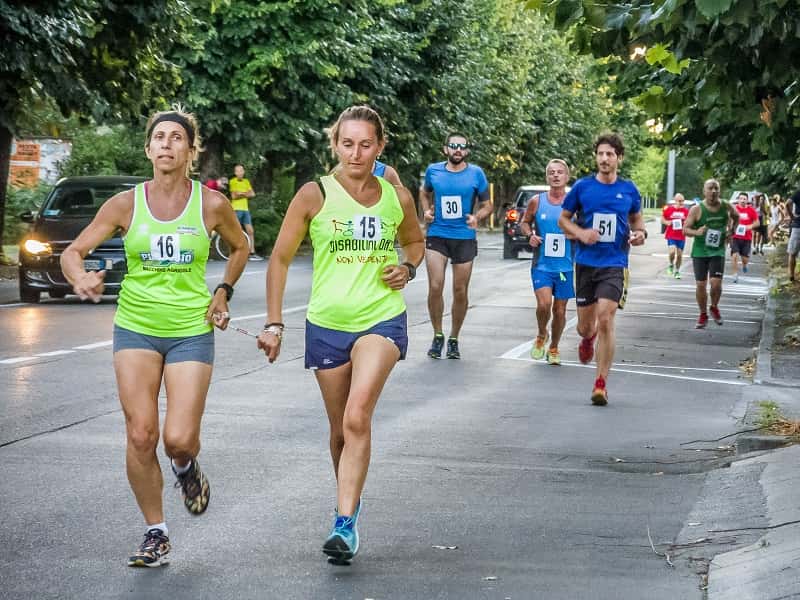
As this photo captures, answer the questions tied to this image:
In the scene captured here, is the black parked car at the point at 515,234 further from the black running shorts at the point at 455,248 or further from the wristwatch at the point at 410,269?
the wristwatch at the point at 410,269

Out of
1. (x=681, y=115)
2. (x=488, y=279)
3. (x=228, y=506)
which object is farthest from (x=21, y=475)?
(x=488, y=279)

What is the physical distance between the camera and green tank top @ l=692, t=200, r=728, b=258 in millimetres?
19984

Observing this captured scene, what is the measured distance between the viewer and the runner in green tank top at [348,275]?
6621 mm

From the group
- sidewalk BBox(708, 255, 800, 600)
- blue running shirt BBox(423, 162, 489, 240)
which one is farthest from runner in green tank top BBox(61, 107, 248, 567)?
blue running shirt BBox(423, 162, 489, 240)

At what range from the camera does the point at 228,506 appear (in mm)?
7633

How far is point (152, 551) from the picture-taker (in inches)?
249

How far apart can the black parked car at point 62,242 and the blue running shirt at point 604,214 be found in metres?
9.01

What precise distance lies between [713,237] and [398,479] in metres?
12.2

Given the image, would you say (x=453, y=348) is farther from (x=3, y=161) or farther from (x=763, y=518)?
(x=3, y=161)

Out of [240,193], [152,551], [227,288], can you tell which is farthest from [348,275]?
[240,193]

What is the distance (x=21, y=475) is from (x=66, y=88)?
1623 centimetres

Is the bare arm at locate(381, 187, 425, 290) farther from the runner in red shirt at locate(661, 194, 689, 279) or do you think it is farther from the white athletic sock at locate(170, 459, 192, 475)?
the runner in red shirt at locate(661, 194, 689, 279)

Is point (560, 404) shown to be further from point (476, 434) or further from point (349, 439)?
point (349, 439)

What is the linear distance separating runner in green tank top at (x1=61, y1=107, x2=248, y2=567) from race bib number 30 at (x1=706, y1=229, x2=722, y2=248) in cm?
1401
